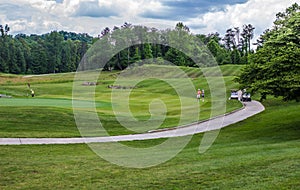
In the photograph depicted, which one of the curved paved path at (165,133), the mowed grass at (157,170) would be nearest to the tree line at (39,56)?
the curved paved path at (165,133)

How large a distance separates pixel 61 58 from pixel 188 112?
374 feet

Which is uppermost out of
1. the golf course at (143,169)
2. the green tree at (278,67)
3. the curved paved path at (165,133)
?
the green tree at (278,67)

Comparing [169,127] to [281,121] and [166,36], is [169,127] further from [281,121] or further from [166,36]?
[166,36]

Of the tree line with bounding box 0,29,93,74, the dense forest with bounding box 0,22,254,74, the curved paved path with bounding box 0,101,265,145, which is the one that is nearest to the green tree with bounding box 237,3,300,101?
the curved paved path with bounding box 0,101,265,145

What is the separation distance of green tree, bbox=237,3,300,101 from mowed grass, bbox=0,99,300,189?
4.42m

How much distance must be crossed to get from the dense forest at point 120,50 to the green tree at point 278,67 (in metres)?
65.9

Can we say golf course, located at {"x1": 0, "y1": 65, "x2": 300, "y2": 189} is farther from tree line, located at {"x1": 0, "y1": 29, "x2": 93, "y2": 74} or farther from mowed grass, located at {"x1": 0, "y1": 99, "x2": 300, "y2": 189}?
tree line, located at {"x1": 0, "y1": 29, "x2": 93, "y2": 74}

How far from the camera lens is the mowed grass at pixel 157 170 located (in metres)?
10.4

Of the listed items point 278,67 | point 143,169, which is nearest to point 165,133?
point 278,67

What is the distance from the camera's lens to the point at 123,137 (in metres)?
21.5

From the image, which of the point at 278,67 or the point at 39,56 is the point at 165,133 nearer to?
the point at 278,67

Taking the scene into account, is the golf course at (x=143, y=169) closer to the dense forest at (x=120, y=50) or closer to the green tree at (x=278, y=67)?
the green tree at (x=278, y=67)

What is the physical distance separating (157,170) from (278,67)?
38.9ft

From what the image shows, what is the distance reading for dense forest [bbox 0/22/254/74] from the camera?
106m
